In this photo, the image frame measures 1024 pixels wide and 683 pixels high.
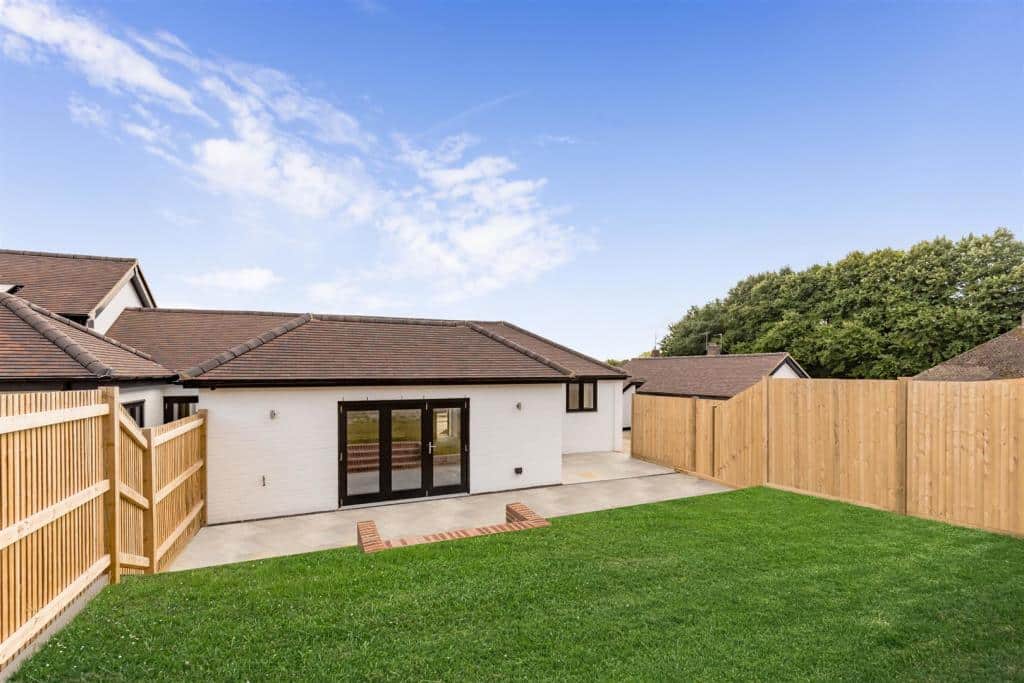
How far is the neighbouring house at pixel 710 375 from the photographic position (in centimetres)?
2242

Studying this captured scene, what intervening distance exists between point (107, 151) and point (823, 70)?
81.0 ft

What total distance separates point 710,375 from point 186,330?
79.1 ft

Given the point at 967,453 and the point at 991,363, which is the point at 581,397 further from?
the point at 991,363

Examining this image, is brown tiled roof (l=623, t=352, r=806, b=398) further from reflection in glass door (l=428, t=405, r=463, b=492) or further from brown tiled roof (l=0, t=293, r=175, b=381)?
brown tiled roof (l=0, t=293, r=175, b=381)

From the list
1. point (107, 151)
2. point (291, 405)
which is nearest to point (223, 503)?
point (291, 405)

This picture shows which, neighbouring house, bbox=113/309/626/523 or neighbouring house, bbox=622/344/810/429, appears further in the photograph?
neighbouring house, bbox=622/344/810/429

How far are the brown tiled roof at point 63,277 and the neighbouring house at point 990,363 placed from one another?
34769 millimetres

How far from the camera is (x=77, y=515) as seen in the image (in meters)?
4.42

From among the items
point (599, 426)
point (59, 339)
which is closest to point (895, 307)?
point (599, 426)

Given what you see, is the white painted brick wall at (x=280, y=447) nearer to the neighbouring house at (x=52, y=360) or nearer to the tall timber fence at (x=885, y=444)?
the neighbouring house at (x=52, y=360)

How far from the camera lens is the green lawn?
12.3 feet

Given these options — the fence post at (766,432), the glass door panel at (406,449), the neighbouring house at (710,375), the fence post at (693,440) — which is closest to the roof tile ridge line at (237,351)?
the glass door panel at (406,449)

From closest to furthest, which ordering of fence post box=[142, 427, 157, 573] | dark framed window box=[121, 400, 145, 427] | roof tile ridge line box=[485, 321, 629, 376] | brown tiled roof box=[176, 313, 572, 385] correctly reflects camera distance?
1. fence post box=[142, 427, 157, 573]
2. brown tiled roof box=[176, 313, 572, 385]
3. dark framed window box=[121, 400, 145, 427]
4. roof tile ridge line box=[485, 321, 629, 376]

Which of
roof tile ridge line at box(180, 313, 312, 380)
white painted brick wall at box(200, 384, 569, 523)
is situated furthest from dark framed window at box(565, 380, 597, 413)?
roof tile ridge line at box(180, 313, 312, 380)
